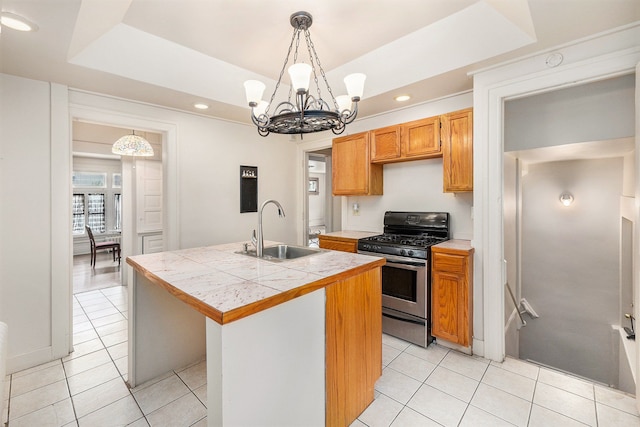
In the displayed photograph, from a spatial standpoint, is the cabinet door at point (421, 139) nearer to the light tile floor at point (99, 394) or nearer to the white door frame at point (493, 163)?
the white door frame at point (493, 163)

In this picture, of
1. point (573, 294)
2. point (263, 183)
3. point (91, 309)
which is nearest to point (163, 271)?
point (263, 183)

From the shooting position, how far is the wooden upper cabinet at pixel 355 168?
11.1 ft

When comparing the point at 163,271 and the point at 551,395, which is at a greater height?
the point at 163,271

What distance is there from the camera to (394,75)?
2.63 metres

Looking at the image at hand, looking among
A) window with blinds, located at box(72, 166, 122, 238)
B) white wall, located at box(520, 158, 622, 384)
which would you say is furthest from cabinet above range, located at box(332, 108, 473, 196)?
window with blinds, located at box(72, 166, 122, 238)

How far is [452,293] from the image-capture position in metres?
2.47

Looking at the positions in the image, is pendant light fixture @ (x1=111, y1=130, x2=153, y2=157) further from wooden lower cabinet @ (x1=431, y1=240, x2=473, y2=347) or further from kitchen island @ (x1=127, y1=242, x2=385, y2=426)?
wooden lower cabinet @ (x1=431, y1=240, x2=473, y2=347)

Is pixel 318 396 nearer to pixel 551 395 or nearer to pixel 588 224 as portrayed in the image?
pixel 551 395

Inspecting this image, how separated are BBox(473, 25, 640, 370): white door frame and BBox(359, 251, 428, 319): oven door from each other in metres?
0.48

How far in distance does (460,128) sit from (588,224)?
2735mm

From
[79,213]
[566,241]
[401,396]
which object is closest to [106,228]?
[79,213]

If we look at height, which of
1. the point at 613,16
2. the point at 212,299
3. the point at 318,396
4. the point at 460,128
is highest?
the point at 613,16

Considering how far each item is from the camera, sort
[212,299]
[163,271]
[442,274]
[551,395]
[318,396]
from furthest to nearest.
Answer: [442,274], [551,395], [163,271], [318,396], [212,299]

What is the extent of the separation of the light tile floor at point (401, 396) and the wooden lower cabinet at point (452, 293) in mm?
208
